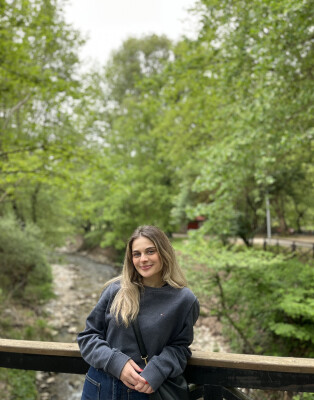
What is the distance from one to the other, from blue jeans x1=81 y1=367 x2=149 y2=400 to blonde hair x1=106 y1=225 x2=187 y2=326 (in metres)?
0.28

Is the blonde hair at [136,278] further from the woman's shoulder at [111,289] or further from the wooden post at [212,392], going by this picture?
the wooden post at [212,392]

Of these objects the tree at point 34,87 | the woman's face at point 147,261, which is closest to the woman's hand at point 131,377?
the woman's face at point 147,261

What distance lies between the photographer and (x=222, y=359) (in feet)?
5.56

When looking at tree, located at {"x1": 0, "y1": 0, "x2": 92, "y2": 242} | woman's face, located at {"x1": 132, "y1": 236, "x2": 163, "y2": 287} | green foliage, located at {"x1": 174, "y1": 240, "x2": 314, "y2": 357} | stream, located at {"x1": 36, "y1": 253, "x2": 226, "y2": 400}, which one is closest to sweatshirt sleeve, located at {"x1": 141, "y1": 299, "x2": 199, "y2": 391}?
woman's face, located at {"x1": 132, "y1": 236, "x2": 163, "y2": 287}

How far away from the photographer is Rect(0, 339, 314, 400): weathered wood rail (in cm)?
160

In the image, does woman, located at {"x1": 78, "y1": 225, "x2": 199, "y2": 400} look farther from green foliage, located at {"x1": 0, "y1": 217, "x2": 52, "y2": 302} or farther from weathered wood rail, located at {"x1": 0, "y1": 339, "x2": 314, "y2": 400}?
green foliage, located at {"x1": 0, "y1": 217, "x2": 52, "y2": 302}

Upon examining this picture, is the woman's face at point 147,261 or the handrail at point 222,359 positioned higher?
the woman's face at point 147,261

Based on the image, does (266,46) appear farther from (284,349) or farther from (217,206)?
(284,349)

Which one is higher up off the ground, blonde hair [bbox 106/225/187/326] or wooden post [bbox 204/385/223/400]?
blonde hair [bbox 106/225/187/326]

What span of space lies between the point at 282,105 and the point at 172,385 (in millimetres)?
6326

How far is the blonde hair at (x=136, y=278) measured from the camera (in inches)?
66.5

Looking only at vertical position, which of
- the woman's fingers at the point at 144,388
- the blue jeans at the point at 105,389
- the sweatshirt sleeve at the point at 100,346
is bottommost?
the blue jeans at the point at 105,389

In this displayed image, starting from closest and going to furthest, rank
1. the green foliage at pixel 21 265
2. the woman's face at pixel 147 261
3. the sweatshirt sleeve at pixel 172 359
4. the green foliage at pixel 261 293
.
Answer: the sweatshirt sleeve at pixel 172 359
the woman's face at pixel 147 261
the green foliage at pixel 261 293
the green foliage at pixel 21 265

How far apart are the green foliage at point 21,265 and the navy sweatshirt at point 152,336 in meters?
10.5
